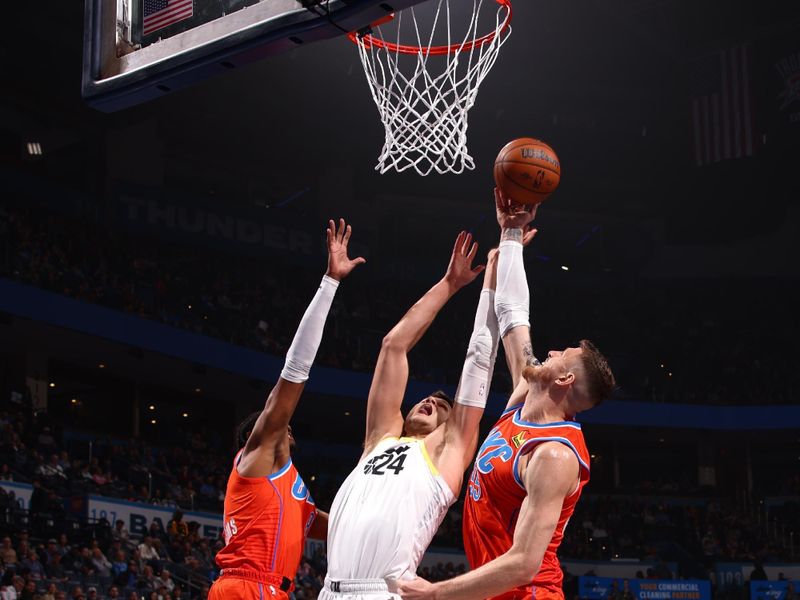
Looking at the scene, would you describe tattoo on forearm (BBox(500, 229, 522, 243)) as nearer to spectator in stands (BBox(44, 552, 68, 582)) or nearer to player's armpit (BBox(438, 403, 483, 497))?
player's armpit (BBox(438, 403, 483, 497))

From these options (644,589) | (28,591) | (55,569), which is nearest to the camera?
(28,591)

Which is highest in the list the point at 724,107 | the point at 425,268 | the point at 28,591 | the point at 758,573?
the point at 724,107

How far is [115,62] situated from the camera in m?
4.91

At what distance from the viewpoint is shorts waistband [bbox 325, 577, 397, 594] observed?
3807mm

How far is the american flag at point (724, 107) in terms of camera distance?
23953 mm

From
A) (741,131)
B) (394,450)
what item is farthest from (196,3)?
(741,131)

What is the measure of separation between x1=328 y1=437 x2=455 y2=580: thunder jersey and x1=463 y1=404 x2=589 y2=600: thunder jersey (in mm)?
164

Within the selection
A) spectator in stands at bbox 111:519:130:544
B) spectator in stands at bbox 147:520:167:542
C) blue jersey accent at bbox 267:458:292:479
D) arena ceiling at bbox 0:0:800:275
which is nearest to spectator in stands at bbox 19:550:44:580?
spectator in stands at bbox 111:519:130:544

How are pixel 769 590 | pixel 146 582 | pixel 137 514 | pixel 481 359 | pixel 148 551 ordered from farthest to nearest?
pixel 769 590, pixel 137 514, pixel 148 551, pixel 146 582, pixel 481 359

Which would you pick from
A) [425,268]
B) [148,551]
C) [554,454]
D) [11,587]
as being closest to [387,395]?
[554,454]

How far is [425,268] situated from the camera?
2878 centimetres

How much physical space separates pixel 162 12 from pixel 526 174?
1850 mm

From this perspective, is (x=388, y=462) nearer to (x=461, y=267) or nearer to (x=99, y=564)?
(x=461, y=267)

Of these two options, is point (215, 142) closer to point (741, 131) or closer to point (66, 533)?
point (741, 131)
